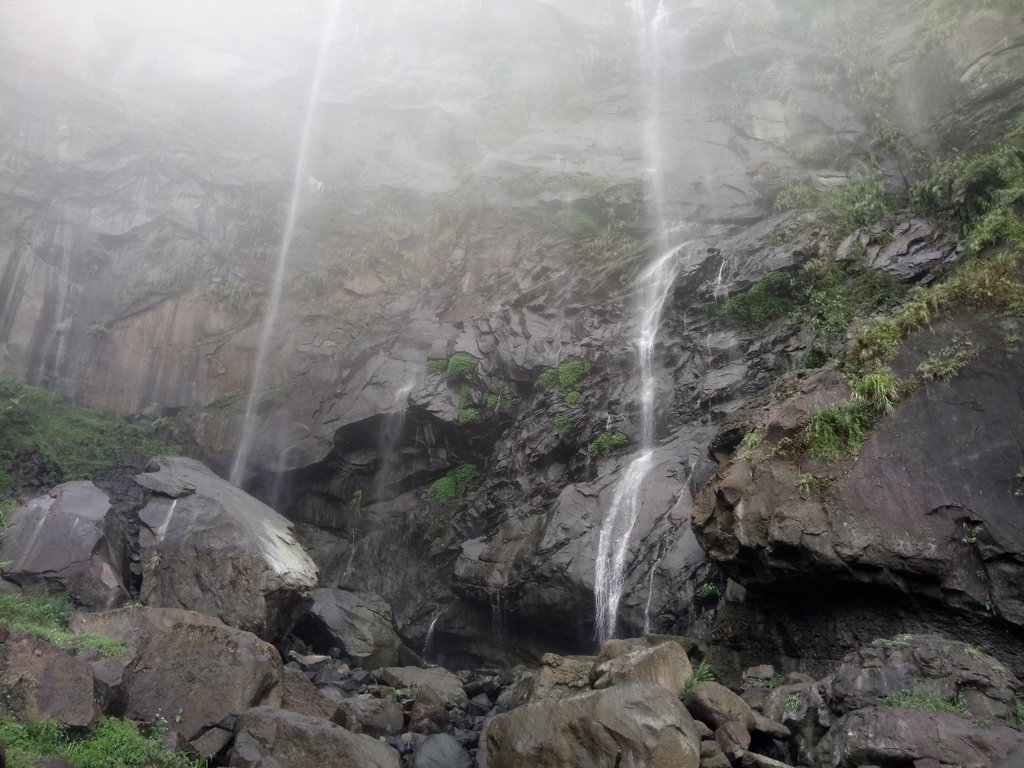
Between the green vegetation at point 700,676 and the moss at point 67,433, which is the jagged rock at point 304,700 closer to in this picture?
the green vegetation at point 700,676

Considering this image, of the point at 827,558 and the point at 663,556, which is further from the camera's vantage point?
the point at 663,556

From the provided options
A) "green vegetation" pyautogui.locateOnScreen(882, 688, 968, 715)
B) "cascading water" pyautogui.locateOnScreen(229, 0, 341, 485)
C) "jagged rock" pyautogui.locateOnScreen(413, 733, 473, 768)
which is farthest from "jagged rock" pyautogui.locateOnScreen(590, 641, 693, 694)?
"cascading water" pyautogui.locateOnScreen(229, 0, 341, 485)

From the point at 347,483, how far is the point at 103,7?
102 ft

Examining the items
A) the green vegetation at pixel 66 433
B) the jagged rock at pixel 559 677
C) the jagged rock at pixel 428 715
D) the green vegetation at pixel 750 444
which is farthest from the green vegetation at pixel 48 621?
the green vegetation at pixel 750 444

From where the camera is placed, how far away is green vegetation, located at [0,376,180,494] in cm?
2102

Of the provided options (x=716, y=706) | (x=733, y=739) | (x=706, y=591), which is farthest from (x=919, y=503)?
(x=706, y=591)

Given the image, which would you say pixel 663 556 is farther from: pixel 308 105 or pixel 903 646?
pixel 308 105

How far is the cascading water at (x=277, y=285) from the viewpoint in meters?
22.6

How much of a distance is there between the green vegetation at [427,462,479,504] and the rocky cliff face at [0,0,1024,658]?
17 centimetres

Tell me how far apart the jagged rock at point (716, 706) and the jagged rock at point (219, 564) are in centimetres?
864

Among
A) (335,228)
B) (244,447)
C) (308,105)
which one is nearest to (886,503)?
(244,447)

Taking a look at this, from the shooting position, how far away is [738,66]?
29.3 metres

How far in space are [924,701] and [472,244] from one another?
2169cm

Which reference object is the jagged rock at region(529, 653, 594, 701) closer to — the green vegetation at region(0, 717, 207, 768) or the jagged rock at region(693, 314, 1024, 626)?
the jagged rock at region(693, 314, 1024, 626)
